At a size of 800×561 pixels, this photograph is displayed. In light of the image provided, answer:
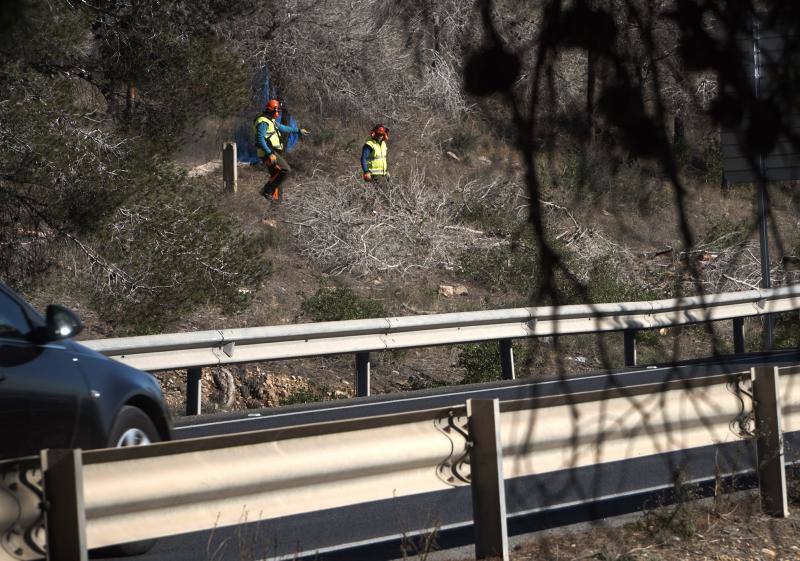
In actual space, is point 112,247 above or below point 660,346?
above

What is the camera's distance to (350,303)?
18.8 meters

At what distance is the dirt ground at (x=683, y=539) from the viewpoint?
5773mm

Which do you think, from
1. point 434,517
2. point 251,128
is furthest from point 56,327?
point 251,128

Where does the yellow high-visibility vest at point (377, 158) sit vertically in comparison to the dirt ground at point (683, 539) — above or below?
above

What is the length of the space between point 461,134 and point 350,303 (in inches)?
564

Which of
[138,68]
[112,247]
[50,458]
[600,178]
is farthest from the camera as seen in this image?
[600,178]

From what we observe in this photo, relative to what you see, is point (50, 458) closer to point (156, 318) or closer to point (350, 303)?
point (156, 318)

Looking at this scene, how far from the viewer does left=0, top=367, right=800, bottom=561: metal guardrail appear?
173 inches

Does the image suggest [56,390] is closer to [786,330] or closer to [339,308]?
[339,308]

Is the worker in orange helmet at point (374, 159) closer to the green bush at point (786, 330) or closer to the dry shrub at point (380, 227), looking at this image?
the dry shrub at point (380, 227)

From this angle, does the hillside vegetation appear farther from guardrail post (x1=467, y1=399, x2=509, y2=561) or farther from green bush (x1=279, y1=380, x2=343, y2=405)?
guardrail post (x1=467, y1=399, x2=509, y2=561)

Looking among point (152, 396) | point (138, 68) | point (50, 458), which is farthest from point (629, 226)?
point (50, 458)

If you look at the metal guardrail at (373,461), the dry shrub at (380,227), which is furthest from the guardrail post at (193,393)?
the dry shrub at (380,227)

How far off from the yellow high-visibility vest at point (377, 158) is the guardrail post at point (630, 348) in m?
11.4
